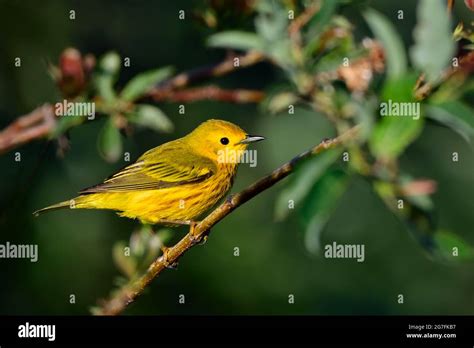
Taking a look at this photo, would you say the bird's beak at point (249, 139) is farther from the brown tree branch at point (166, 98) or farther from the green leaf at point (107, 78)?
the green leaf at point (107, 78)

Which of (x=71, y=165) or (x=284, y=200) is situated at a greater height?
(x=71, y=165)

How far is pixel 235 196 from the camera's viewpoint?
8.32ft

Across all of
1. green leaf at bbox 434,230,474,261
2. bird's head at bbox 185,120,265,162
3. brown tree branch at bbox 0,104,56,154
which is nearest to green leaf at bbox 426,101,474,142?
green leaf at bbox 434,230,474,261

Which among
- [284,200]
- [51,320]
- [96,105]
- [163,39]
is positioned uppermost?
[163,39]

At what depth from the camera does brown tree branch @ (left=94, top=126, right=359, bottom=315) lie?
2.08 metres

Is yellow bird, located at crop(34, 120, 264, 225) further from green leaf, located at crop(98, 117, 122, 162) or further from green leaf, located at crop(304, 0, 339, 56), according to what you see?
green leaf, located at crop(304, 0, 339, 56)

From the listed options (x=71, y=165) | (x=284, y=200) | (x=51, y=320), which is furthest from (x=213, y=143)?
(x=284, y=200)

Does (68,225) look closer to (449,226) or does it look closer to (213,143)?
(213,143)

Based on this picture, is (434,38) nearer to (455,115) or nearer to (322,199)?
(455,115)

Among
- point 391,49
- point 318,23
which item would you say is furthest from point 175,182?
point 391,49

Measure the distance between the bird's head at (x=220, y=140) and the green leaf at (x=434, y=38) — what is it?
2881mm

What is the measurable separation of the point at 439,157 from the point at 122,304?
2.99 meters

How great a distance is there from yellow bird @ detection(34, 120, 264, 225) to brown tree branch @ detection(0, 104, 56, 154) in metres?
0.85

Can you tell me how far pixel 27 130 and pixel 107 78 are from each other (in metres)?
0.46
